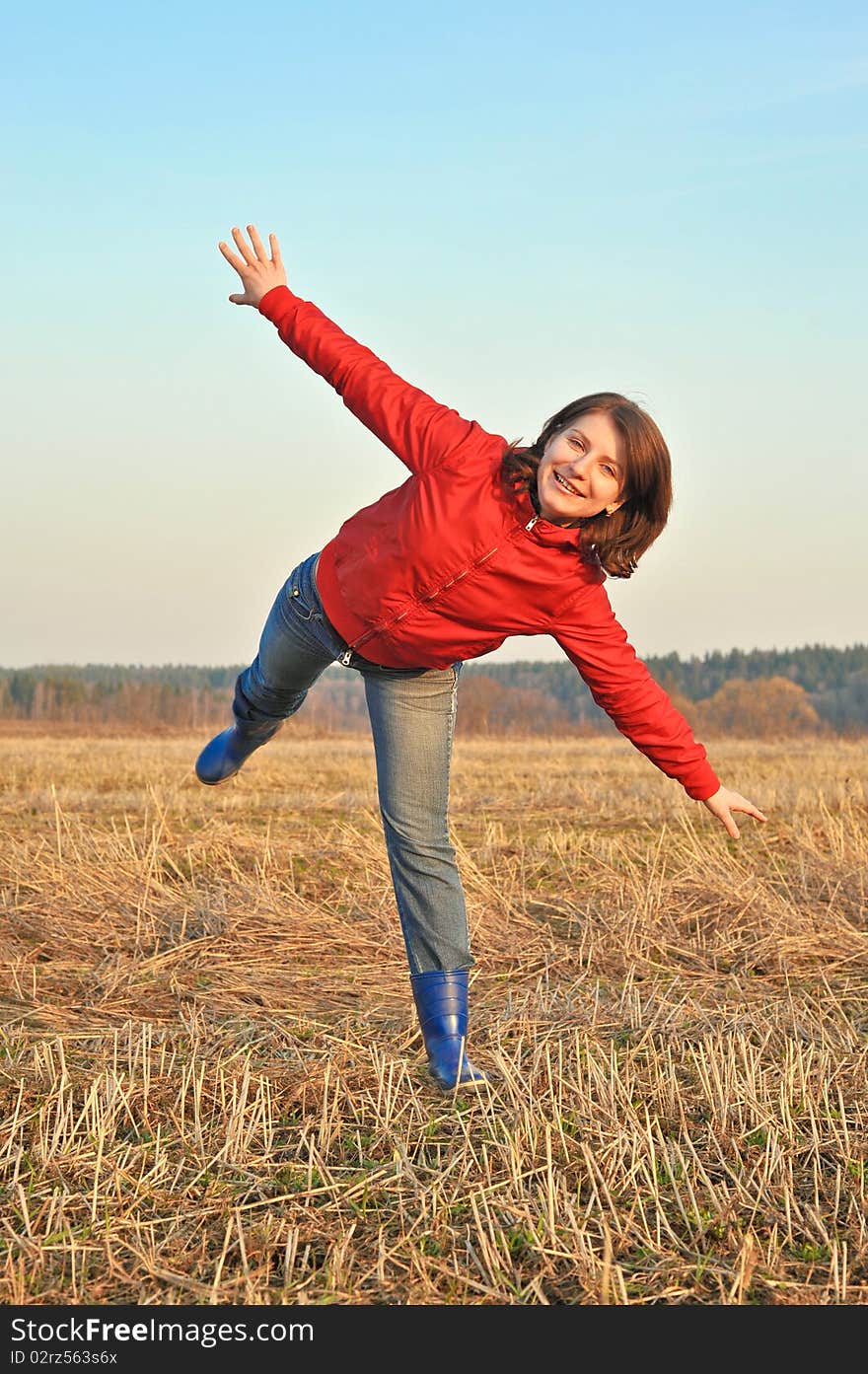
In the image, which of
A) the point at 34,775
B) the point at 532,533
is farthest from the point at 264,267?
the point at 34,775

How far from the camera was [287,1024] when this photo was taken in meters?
4.24

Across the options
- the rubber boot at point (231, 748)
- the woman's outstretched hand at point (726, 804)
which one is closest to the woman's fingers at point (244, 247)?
the rubber boot at point (231, 748)

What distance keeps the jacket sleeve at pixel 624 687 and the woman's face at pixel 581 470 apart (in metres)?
0.32

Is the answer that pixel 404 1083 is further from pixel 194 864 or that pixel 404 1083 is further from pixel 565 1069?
pixel 194 864

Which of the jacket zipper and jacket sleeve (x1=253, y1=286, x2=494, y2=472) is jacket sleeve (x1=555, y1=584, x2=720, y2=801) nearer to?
the jacket zipper

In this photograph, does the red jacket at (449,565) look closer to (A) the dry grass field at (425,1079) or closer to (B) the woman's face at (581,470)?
(B) the woman's face at (581,470)

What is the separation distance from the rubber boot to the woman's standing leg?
98 cm

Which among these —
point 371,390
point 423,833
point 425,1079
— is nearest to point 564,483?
point 371,390

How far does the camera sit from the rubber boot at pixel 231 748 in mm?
4711

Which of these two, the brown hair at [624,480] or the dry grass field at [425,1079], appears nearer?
the dry grass field at [425,1079]

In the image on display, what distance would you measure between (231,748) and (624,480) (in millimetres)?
2097

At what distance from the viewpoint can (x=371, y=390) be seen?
144 inches

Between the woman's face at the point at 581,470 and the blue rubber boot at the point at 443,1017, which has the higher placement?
the woman's face at the point at 581,470

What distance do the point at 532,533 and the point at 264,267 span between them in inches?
52.1
